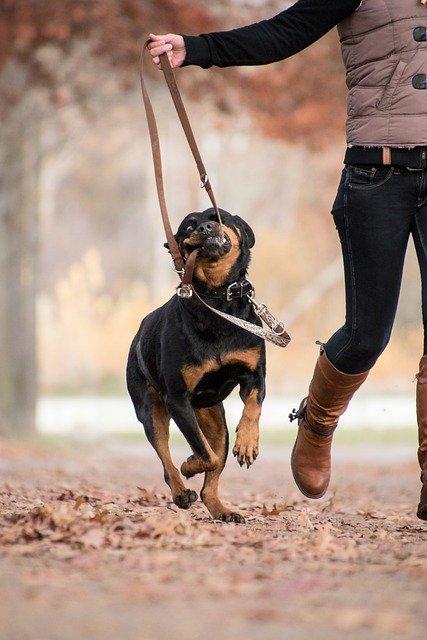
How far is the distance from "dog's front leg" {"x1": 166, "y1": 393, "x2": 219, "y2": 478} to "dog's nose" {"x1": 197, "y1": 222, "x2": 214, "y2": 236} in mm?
749

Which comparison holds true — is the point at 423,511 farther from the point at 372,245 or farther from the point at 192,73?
the point at 192,73

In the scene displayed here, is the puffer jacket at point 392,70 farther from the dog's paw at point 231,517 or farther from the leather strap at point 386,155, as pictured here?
the dog's paw at point 231,517

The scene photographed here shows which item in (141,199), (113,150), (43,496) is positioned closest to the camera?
(43,496)

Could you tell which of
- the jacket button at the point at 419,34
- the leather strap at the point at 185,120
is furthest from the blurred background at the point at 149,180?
the jacket button at the point at 419,34

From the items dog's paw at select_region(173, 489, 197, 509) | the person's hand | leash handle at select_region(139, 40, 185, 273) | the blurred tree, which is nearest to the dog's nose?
leash handle at select_region(139, 40, 185, 273)

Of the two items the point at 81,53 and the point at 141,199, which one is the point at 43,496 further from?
the point at 141,199

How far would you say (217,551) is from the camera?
15.4ft

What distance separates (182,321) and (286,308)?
71.2ft

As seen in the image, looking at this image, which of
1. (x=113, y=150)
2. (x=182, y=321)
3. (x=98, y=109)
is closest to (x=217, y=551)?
(x=182, y=321)

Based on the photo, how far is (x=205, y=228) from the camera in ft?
19.1

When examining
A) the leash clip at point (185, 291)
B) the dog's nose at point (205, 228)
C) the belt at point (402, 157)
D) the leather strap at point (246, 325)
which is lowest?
the leather strap at point (246, 325)

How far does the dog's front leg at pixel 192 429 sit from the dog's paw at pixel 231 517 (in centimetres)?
22

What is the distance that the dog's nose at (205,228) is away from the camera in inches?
229

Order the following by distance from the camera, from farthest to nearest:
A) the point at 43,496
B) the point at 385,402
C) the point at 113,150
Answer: the point at 113,150
the point at 385,402
the point at 43,496
